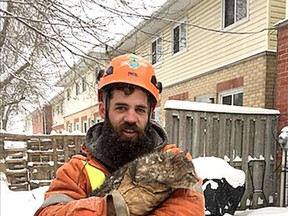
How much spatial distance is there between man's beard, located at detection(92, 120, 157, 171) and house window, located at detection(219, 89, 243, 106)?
8494 millimetres

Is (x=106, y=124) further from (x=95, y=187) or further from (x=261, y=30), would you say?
(x=261, y=30)

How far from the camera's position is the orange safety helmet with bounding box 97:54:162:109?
5.10 feet

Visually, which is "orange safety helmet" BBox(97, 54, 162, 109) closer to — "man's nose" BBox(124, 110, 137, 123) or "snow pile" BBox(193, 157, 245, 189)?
"man's nose" BBox(124, 110, 137, 123)

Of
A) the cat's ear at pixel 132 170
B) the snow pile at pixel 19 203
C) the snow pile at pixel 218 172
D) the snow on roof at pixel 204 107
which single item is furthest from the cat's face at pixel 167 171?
the snow pile at pixel 19 203

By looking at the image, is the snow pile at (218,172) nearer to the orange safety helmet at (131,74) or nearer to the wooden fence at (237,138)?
the wooden fence at (237,138)

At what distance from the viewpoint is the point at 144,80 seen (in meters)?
1.58

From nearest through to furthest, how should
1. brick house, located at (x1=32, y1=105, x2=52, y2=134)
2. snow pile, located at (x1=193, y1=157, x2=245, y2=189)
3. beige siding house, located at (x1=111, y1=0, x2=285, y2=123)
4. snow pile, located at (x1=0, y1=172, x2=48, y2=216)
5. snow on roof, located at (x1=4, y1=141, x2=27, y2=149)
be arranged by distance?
snow pile, located at (x1=193, y1=157, x2=245, y2=189), snow pile, located at (x1=0, y1=172, x2=48, y2=216), beige siding house, located at (x1=111, y1=0, x2=285, y2=123), snow on roof, located at (x1=4, y1=141, x2=27, y2=149), brick house, located at (x1=32, y1=105, x2=52, y2=134)

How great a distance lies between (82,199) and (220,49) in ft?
32.5

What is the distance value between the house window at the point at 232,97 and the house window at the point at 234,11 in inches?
85.1

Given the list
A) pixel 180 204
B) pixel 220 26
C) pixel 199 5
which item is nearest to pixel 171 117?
pixel 180 204

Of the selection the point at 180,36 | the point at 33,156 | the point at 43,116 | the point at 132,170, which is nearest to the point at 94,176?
the point at 132,170

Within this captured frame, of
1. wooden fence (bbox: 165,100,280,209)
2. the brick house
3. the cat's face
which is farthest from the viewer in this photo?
the brick house

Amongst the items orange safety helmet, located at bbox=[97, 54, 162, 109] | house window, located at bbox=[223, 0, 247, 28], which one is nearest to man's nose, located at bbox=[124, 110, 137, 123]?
orange safety helmet, located at bbox=[97, 54, 162, 109]

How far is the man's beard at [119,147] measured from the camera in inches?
62.0
